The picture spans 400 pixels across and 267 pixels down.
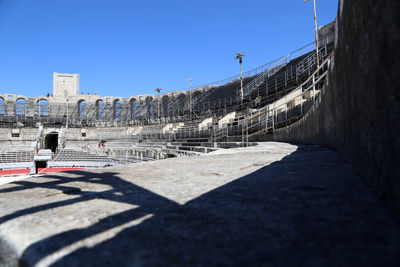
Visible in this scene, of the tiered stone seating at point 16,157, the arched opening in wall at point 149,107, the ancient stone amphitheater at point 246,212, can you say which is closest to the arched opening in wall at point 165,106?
the arched opening in wall at point 149,107

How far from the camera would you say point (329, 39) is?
2009 centimetres

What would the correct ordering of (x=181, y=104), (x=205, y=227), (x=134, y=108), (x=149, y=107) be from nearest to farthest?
(x=205, y=227), (x=181, y=104), (x=149, y=107), (x=134, y=108)

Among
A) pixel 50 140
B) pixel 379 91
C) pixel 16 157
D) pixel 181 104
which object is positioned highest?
pixel 181 104

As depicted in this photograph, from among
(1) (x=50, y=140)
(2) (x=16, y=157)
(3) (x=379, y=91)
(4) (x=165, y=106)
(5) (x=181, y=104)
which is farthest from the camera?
(4) (x=165, y=106)

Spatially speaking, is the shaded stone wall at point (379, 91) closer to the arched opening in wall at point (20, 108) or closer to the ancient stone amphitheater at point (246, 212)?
the ancient stone amphitheater at point (246, 212)

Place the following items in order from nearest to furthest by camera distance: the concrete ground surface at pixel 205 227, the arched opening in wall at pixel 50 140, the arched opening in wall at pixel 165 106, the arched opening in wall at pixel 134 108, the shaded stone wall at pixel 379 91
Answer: the concrete ground surface at pixel 205 227 < the shaded stone wall at pixel 379 91 < the arched opening in wall at pixel 50 140 < the arched opening in wall at pixel 165 106 < the arched opening in wall at pixel 134 108

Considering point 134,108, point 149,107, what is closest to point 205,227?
point 149,107

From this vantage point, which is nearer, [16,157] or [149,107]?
[16,157]

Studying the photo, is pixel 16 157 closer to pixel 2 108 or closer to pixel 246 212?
pixel 2 108

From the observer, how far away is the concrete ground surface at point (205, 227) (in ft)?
2.56

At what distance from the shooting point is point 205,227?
1.04 m

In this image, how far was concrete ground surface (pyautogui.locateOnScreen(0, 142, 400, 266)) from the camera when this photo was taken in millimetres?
780

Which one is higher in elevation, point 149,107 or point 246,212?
point 149,107

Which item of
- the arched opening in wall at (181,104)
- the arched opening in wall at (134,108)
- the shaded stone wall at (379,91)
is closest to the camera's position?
the shaded stone wall at (379,91)
